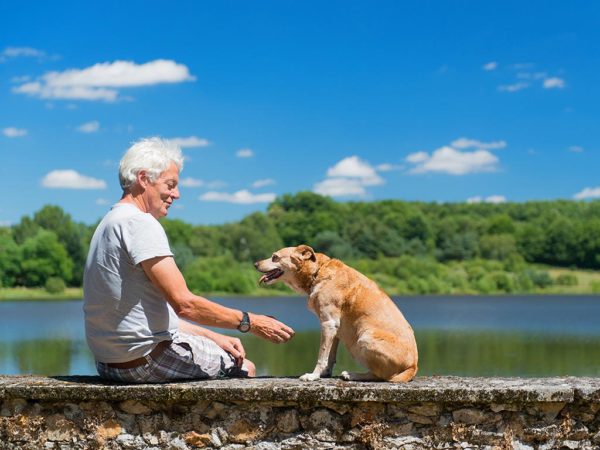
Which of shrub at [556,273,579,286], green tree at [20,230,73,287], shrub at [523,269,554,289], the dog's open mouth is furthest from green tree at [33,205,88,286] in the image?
the dog's open mouth

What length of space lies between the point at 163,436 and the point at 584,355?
25203 millimetres

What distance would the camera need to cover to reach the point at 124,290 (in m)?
4.86

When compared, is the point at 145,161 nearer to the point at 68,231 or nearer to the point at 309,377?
the point at 309,377

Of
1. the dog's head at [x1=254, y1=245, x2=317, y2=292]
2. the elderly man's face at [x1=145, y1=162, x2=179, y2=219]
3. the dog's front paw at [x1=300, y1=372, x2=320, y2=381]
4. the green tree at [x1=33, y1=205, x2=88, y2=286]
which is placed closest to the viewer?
the elderly man's face at [x1=145, y1=162, x2=179, y2=219]

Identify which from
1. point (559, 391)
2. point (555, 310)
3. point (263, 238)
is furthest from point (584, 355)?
point (263, 238)

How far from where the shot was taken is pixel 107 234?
4.84m

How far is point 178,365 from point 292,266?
3.38 ft

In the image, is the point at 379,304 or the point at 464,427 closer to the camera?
the point at 464,427

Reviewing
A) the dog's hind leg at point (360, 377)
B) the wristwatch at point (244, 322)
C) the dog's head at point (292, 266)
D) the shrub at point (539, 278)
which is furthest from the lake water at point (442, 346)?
the shrub at point (539, 278)

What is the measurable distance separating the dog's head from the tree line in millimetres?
76684

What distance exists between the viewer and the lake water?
2289cm

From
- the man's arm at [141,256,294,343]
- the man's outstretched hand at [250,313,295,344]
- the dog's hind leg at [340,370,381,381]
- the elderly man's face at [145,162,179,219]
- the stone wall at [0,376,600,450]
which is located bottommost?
the stone wall at [0,376,600,450]

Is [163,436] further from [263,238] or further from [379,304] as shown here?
[263,238]

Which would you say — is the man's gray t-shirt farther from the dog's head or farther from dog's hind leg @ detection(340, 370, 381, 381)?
dog's hind leg @ detection(340, 370, 381, 381)
